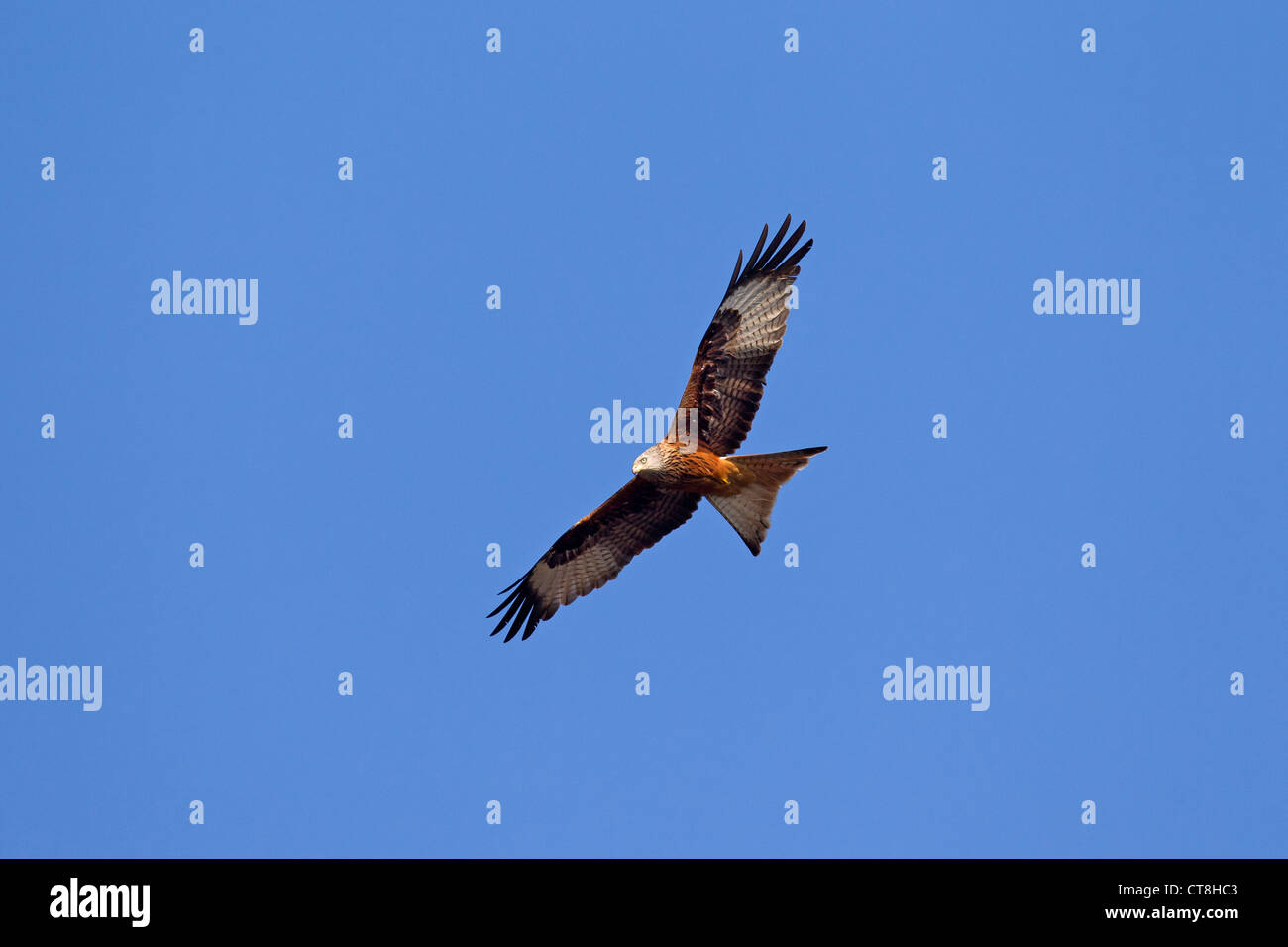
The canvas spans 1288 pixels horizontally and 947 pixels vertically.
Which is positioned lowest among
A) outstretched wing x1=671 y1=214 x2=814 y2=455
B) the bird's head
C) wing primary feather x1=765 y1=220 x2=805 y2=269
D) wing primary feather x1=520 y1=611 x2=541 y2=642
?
wing primary feather x1=520 y1=611 x2=541 y2=642

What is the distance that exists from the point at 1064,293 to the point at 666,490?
21.4ft

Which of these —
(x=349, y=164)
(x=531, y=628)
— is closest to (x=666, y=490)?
(x=531, y=628)

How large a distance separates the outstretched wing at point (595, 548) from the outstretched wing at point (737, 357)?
79 centimetres

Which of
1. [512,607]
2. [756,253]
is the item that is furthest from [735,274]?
[512,607]

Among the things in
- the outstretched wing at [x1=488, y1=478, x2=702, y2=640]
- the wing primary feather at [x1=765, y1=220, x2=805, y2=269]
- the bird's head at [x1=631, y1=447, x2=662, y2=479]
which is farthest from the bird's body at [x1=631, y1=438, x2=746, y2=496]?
the wing primary feather at [x1=765, y1=220, x2=805, y2=269]

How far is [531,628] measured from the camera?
13.1 metres

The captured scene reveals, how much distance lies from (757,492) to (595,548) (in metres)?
1.74

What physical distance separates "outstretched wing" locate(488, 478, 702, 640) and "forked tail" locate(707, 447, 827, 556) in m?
0.56

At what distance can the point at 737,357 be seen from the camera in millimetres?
11773

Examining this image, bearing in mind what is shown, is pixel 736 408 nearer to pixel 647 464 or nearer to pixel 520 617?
pixel 647 464

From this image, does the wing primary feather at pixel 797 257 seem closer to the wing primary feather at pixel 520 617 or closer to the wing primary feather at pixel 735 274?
the wing primary feather at pixel 735 274

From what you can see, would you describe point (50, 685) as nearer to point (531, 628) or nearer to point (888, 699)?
point (531, 628)

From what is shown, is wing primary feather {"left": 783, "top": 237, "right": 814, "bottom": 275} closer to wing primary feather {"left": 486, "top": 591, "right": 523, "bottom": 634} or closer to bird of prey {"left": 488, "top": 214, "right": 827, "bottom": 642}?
bird of prey {"left": 488, "top": 214, "right": 827, "bottom": 642}

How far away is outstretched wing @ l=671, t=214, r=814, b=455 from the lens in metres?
11.8
